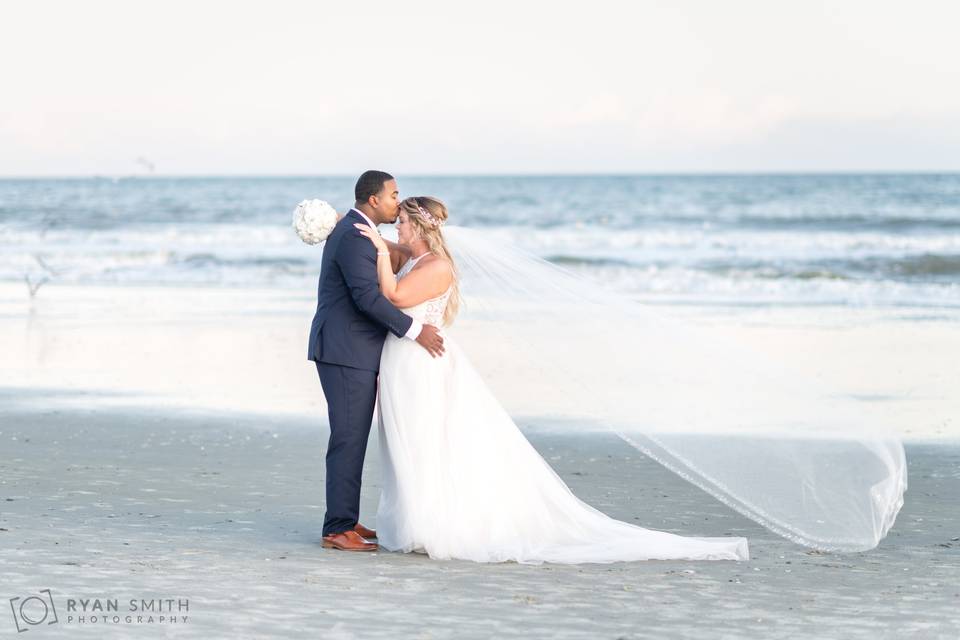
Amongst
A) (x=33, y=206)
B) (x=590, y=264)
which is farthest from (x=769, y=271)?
(x=33, y=206)

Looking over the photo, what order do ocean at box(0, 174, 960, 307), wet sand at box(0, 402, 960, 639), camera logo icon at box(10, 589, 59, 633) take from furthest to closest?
ocean at box(0, 174, 960, 307), wet sand at box(0, 402, 960, 639), camera logo icon at box(10, 589, 59, 633)

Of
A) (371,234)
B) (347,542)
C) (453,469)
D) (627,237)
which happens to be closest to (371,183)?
(371,234)

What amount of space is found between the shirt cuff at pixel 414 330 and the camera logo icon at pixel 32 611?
1949 mm

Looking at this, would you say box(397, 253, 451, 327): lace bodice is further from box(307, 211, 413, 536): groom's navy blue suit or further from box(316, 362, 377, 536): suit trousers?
box(316, 362, 377, 536): suit trousers

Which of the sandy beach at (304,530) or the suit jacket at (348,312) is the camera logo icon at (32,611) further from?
the suit jacket at (348,312)

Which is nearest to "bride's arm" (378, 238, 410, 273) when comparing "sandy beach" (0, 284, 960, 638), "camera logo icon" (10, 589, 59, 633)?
"sandy beach" (0, 284, 960, 638)

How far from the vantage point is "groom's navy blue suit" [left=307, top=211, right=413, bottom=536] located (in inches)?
240

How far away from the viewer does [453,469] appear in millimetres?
6031

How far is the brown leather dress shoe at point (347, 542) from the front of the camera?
6055 millimetres

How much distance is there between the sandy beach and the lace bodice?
1121mm

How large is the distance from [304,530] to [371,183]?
5.95 ft

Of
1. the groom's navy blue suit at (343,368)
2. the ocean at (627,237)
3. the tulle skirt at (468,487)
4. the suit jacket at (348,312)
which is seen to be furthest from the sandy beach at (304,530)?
the ocean at (627,237)

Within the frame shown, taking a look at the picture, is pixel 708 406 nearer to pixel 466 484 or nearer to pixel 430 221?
pixel 466 484

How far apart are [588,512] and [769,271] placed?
21224 millimetres
